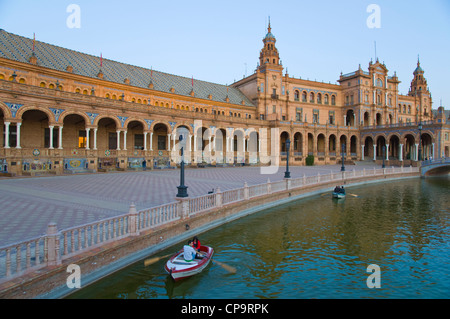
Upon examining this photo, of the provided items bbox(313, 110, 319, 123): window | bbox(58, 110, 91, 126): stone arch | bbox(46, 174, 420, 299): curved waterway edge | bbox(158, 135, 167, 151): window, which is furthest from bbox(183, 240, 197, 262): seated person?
bbox(313, 110, 319, 123): window

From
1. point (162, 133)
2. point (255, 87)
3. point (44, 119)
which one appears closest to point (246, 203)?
point (44, 119)

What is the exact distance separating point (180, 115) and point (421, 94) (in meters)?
72.9

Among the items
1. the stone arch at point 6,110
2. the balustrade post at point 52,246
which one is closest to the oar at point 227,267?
the balustrade post at point 52,246

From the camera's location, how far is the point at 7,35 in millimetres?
30375

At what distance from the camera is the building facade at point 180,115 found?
25.8 m

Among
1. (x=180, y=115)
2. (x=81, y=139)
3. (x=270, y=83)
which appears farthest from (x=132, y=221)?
(x=270, y=83)

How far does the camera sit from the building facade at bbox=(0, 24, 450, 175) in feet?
84.6

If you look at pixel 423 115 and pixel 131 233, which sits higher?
pixel 423 115

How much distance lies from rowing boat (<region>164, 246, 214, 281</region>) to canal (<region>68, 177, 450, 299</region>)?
7.0 inches

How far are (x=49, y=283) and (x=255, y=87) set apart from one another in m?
51.7

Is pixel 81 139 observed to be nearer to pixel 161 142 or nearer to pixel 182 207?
pixel 161 142

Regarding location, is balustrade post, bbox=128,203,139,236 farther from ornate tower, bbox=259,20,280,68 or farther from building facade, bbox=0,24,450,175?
ornate tower, bbox=259,20,280,68

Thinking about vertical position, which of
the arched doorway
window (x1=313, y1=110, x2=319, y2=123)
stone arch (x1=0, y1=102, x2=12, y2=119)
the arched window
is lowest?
the arched doorway
